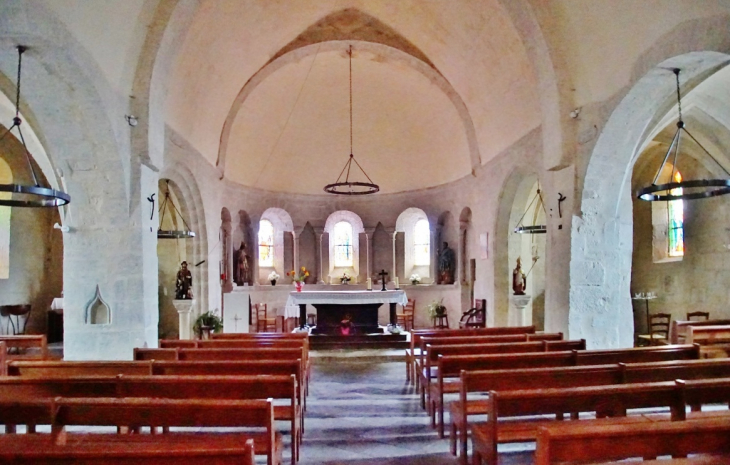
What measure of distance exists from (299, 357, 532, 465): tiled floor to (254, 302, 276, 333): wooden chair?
5464mm

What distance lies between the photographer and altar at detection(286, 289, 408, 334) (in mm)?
10766

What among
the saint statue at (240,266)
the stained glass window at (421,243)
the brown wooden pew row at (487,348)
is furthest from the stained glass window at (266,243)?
the brown wooden pew row at (487,348)

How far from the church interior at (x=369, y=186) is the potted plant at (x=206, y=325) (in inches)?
3.0

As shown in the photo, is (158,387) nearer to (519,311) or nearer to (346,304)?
(346,304)

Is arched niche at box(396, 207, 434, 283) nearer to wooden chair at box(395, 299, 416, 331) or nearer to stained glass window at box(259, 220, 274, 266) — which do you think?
wooden chair at box(395, 299, 416, 331)

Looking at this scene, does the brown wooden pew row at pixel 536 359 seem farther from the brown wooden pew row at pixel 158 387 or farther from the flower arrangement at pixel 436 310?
the flower arrangement at pixel 436 310

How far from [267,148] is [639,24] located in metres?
9.80

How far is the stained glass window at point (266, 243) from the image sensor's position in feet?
51.3

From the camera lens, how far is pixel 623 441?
7.62ft

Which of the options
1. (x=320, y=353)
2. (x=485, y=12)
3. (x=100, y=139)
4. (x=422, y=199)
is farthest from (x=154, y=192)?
(x=422, y=199)

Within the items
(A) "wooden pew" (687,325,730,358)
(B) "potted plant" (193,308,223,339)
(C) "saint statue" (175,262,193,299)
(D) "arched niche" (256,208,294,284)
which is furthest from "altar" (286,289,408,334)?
(A) "wooden pew" (687,325,730,358)

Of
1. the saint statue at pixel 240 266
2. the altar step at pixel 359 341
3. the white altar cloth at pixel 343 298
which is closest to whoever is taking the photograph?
the altar step at pixel 359 341

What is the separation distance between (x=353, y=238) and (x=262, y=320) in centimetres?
414

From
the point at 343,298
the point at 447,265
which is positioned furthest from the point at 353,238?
the point at 343,298
